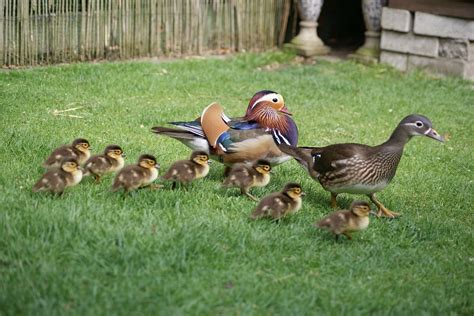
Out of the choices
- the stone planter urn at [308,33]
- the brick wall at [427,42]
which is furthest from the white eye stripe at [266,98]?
the stone planter urn at [308,33]

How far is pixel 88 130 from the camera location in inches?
348

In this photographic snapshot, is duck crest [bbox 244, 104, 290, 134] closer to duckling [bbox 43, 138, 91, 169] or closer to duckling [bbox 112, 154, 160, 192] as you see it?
duckling [bbox 112, 154, 160, 192]

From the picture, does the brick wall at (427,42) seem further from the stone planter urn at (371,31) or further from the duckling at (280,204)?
the duckling at (280,204)

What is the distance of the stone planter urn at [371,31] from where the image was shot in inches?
516

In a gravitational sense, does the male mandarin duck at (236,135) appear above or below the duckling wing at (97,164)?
above

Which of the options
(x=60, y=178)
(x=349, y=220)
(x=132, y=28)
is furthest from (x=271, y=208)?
(x=132, y=28)

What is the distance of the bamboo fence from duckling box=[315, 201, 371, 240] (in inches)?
247

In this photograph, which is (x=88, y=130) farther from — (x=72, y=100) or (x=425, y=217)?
(x=425, y=217)

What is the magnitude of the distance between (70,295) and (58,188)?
5.13 feet

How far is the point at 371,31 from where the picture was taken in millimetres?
13297

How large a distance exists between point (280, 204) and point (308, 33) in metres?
7.61

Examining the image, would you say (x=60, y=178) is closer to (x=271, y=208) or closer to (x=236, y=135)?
(x=271, y=208)

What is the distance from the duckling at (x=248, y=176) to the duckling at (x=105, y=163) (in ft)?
2.93

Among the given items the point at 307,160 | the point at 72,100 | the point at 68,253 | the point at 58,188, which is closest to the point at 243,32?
the point at 72,100
